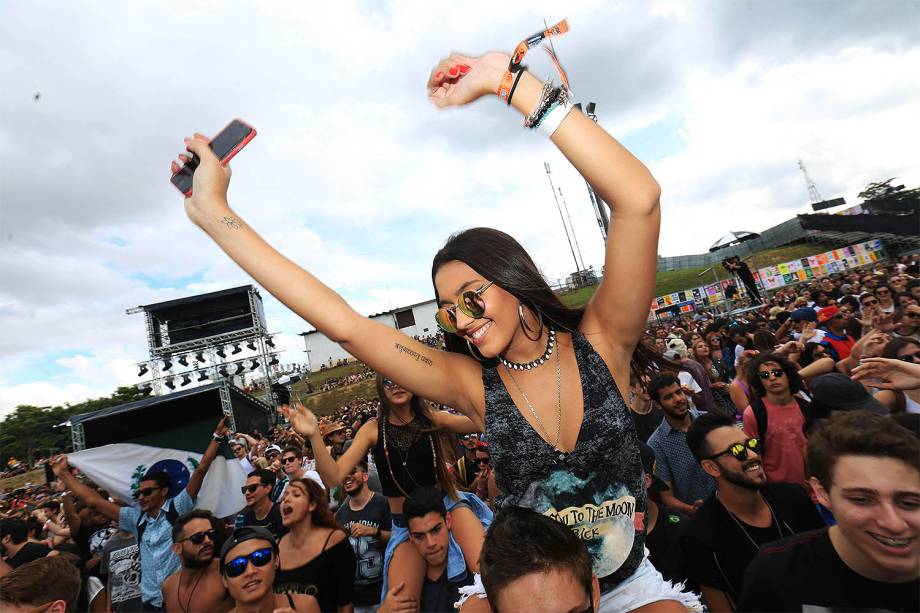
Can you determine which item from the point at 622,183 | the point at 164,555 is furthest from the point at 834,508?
the point at 164,555

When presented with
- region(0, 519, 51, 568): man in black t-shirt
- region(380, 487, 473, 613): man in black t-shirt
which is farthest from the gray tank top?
region(0, 519, 51, 568): man in black t-shirt

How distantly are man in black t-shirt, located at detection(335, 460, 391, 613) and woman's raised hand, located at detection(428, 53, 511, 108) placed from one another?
3.60 m

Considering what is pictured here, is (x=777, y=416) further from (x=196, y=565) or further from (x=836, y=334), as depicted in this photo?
(x=196, y=565)

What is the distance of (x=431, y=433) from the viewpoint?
372 cm

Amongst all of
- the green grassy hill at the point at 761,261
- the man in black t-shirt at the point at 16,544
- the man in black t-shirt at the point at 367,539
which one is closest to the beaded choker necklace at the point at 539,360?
the man in black t-shirt at the point at 367,539

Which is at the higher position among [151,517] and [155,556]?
[151,517]

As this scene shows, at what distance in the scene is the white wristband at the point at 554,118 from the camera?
1459mm

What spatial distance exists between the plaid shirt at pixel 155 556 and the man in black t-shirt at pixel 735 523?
5.02m

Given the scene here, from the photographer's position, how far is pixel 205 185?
1744 millimetres

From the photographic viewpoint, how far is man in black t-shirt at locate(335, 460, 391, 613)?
4.48 m

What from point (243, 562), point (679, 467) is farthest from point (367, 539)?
point (679, 467)

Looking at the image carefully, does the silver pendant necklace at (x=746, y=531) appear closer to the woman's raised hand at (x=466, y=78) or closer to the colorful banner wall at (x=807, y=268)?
the woman's raised hand at (x=466, y=78)

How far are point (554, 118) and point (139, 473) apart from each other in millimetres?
8363

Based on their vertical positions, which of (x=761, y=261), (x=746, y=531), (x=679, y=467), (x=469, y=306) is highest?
(x=761, y=261)
